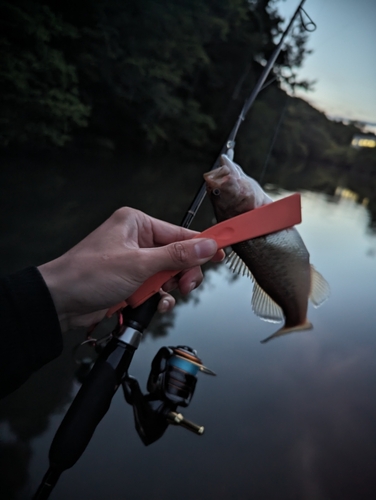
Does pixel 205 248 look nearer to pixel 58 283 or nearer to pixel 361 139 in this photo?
pixel 58 283

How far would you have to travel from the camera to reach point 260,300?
64.0 inches

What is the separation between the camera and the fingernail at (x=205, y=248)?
131 centimetres

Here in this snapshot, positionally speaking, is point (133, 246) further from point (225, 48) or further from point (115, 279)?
point (225, 48)

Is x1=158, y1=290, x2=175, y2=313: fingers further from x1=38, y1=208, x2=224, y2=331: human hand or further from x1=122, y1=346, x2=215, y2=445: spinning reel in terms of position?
x1=122, y1=346, x2=215, y2=445: spinning reel

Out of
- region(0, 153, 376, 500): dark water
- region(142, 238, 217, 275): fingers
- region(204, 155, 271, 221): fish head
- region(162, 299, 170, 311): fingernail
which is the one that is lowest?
region(0, 153, 376, 500): dark water

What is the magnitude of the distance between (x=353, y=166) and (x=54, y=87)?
31.0 meters

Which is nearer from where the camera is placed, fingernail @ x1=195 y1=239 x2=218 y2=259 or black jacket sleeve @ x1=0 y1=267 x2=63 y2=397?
black jacket sleeve @ x1=0 y1=267 x2=63 y2=397

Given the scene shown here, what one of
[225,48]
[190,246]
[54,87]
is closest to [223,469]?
[190,246]

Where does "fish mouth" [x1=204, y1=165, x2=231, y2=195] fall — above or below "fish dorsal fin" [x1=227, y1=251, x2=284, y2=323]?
above

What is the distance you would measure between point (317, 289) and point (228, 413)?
1.62 meters

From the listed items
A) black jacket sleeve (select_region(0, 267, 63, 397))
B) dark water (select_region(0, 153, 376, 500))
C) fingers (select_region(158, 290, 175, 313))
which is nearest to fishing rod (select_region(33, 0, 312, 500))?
fingers (select_region(158, 290, 175, 313))

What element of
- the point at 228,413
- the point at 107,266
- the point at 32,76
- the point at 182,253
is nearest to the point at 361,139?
the point at 32,76

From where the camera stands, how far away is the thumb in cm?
130

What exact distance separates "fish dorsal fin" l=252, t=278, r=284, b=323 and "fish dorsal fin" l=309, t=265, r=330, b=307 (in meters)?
0.14
